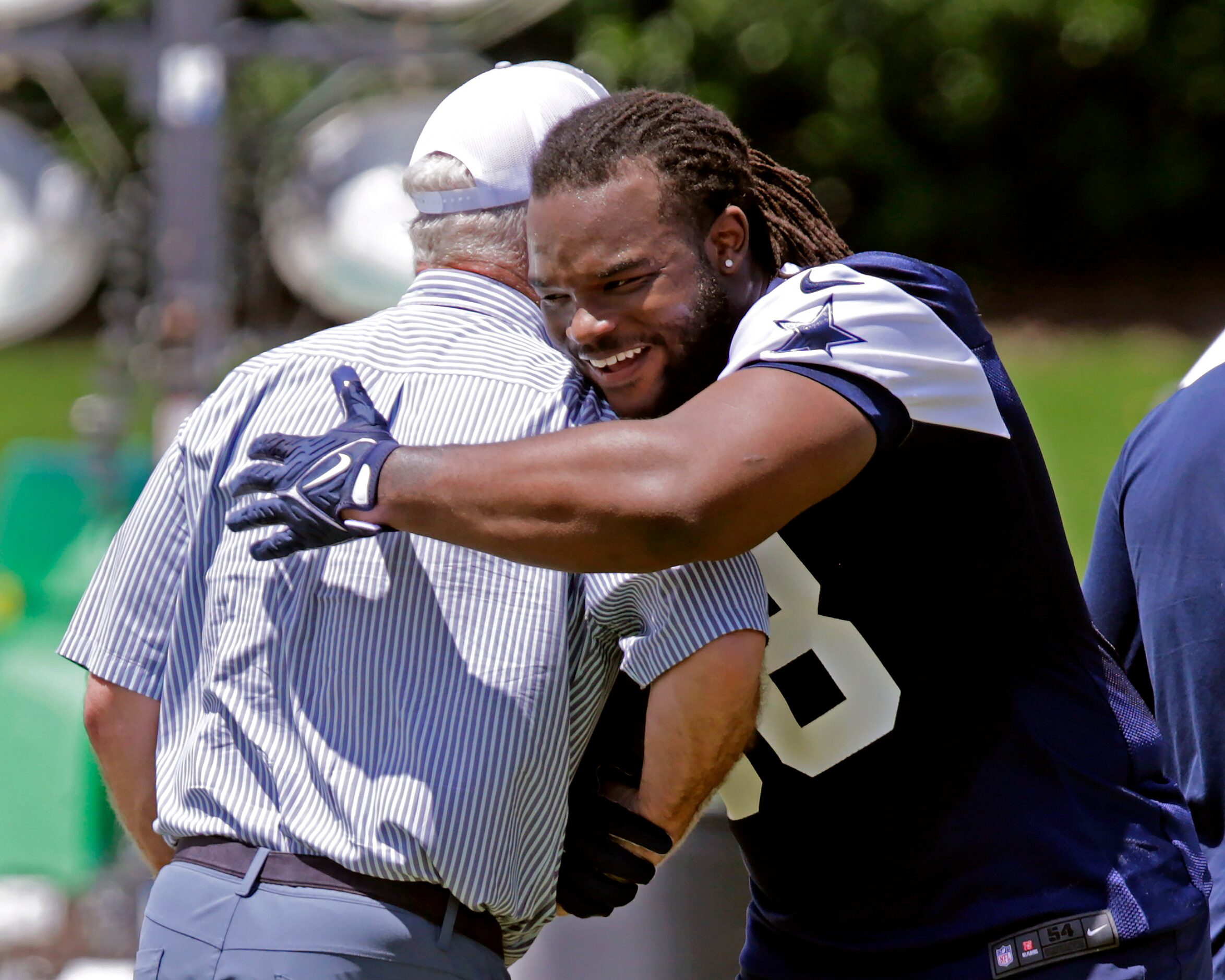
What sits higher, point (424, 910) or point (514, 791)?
point (514, 791)

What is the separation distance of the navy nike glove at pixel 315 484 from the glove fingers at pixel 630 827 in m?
0.52

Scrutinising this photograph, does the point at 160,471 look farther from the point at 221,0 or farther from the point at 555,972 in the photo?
the point at 221,0

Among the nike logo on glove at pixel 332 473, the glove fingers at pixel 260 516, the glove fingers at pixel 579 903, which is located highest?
the nike logo on glove at pixel 332 473

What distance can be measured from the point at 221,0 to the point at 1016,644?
16.0 feet

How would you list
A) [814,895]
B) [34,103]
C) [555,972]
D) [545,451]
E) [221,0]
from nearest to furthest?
[545,451]
[814,895]
[555,972]
[221,0]
[34,103]

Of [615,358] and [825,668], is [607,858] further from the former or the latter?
[615,358]

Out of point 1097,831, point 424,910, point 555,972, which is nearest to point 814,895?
point 1097,831

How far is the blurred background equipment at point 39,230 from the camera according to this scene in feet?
22.6

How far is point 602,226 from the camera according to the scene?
2.08m

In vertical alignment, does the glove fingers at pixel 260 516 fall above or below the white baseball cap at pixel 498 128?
below

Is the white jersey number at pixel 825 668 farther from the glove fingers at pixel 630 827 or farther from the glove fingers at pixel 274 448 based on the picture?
the glove fingers at pixel 274 448

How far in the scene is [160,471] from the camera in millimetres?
2170

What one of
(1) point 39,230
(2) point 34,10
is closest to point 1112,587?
(2) point 34,10

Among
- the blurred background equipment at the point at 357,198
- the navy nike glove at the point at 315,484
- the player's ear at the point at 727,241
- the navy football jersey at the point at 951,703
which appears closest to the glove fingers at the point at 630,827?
the navy football jersey at the point at 951,703
